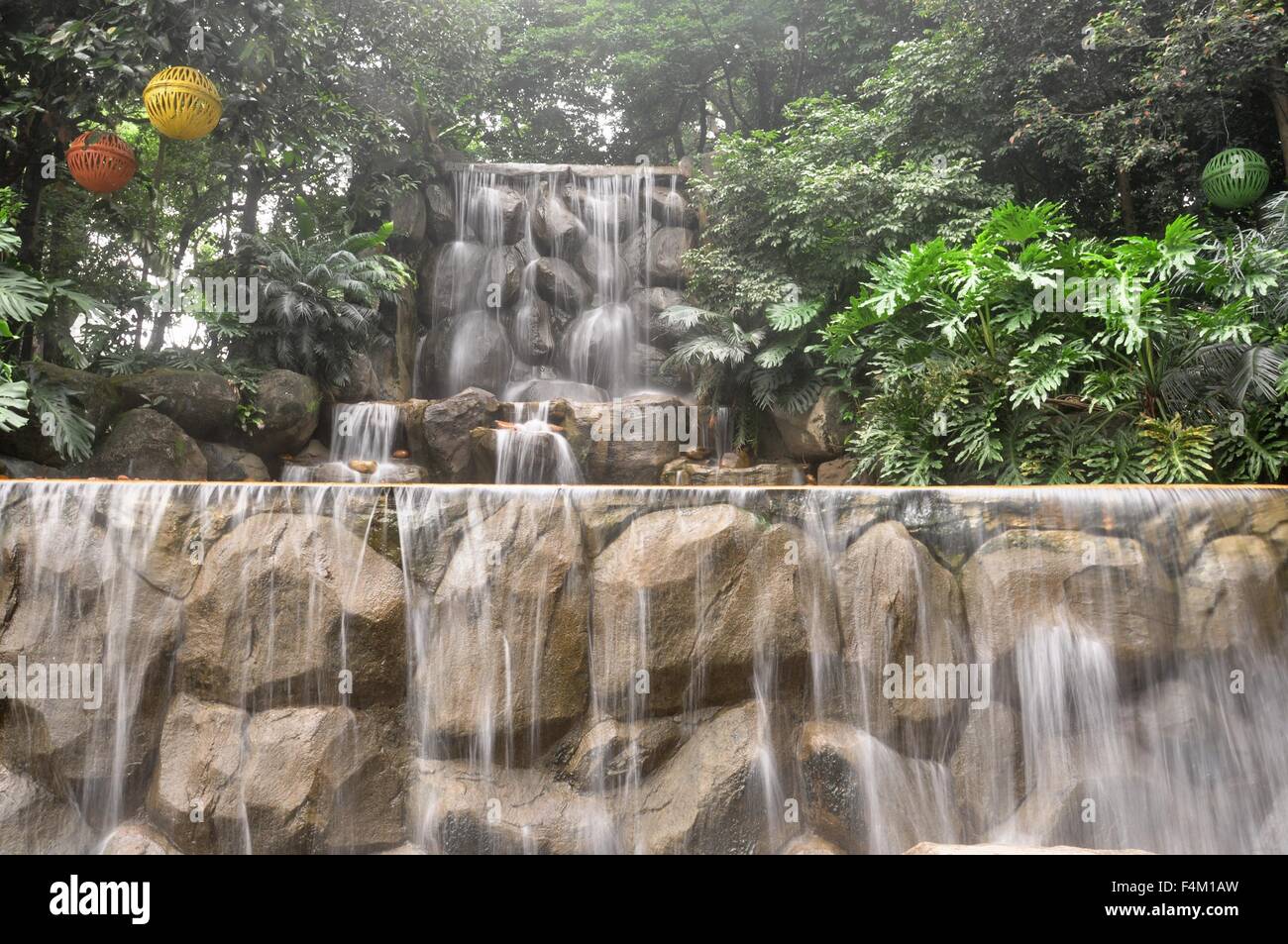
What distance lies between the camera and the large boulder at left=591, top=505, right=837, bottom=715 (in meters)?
5.06

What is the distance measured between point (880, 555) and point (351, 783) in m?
3.33

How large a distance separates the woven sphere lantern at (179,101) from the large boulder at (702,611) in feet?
16.4

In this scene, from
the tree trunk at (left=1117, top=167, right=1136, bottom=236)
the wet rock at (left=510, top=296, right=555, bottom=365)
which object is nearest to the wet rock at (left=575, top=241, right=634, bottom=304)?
the wet rock at (left=510, top=296, right=555, bottom=365)

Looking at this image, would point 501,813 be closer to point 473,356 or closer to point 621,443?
point 621,443

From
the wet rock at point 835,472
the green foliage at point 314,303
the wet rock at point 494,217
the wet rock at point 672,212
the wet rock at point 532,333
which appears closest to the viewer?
the wet rock at point 835,472

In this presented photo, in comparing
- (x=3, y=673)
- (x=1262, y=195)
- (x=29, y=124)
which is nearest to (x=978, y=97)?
(x=1262, y=195)

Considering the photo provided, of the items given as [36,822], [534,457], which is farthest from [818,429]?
[36,822]

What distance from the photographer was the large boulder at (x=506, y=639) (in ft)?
16.3

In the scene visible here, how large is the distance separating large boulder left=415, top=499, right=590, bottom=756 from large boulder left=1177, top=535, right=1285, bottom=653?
3598 millimetres

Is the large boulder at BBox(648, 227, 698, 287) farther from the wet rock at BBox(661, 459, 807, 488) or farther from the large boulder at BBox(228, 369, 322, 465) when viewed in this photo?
the large boulder at BBox(228, 369, 322, 465)

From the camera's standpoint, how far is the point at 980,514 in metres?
5.26

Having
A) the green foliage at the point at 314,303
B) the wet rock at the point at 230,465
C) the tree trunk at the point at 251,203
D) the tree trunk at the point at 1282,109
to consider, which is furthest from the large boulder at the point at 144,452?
the tree trunk at the point at 1282,109

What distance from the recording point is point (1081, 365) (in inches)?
295

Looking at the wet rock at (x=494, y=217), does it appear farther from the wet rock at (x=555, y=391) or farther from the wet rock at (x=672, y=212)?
the wet rock at (x=555, y=391)
